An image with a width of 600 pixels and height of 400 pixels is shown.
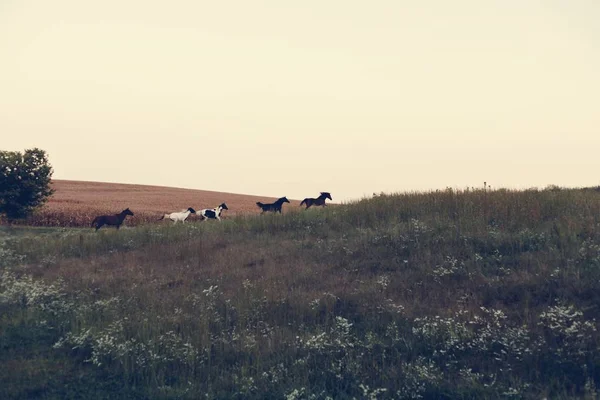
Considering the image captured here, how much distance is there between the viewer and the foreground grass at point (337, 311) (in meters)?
10.6

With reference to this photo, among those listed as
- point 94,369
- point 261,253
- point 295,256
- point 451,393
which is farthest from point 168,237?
point 451,393

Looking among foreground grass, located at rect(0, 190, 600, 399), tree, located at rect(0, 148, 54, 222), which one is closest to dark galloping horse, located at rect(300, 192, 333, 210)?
foreground grass, located at rect(0, 190, 600, 399)

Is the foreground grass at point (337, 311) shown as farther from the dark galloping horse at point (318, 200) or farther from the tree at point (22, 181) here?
the tree at point (22, 181)

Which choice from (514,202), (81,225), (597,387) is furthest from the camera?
(81,225)

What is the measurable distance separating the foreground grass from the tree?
22.2 metres

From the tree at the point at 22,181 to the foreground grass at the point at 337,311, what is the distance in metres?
22.2

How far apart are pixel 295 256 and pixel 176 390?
957 cm

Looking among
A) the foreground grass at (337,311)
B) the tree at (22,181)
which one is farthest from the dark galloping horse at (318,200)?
the tree at (22,181)

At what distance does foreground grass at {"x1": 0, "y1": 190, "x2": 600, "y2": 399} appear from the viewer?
10.6 m

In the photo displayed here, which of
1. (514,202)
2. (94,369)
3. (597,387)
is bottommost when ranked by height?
(94,369)

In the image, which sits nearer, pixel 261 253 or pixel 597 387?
pixel 597 387

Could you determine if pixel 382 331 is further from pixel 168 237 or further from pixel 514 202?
pixel 168 237

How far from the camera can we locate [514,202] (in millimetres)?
21750

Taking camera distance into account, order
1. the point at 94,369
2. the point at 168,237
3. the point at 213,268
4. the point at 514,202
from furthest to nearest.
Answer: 1. the point at 168,237
2. the point at 514,202
3. the point at 213,268
4. the point at 94,369
